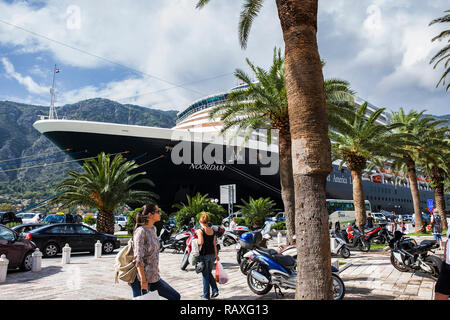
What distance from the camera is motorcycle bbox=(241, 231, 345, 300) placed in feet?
16.3

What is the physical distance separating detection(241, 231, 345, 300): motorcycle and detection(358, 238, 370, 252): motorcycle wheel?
26.7 ft

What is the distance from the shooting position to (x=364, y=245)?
12.3 m

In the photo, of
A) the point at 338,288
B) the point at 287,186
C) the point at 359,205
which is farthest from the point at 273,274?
the point at 359,205

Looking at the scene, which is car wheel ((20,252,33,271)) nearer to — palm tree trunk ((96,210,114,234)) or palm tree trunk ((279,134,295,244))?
palm tree trunk ((279,134,295,244))

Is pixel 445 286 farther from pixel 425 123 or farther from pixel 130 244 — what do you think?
pixel 425 123

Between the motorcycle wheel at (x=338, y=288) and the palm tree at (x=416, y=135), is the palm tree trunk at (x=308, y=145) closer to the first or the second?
the motorcycle wheel at (x=338, y=288)

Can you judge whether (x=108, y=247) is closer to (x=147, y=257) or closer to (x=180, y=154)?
(x=147, y=257)

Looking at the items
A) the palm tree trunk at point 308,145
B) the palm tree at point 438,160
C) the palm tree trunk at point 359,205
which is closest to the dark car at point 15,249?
the palm tree trunk at point 308,145

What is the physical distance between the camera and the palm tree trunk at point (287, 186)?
9.53 m

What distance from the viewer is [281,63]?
11.6 meters

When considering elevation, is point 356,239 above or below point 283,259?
below

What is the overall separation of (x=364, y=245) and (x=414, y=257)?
584 centimetres

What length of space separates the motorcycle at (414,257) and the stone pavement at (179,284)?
22 cm

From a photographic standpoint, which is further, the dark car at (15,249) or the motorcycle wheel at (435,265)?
the dark car at (15,249)
